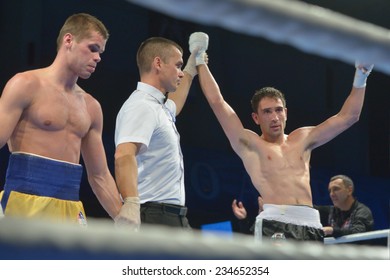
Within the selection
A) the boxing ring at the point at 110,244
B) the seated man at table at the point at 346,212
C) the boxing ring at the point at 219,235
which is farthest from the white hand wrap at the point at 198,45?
the boxing ring at the point at 110,244

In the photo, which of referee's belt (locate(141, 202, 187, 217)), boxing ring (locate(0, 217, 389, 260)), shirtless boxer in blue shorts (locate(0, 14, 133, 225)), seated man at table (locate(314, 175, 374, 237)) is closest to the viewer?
boxing ring (locate(0, 217, 389, 260))

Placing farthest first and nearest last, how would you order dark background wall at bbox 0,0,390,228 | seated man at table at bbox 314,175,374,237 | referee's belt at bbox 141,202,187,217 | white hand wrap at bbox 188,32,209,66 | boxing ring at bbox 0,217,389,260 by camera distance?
dark background wall at bbox 0,0,390,228 → seated man at table at bbox 314,175,374,237 → white hand wrap at bbox 188,32,209,66 → referee's belt at bbox 141,202,187,217 → boxing ring at bbox 0,217,389,260

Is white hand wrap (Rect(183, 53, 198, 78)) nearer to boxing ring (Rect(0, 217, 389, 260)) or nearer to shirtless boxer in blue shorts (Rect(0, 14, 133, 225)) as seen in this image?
shirtless boxer in blue shorts (Rect(0, 14, 133, 225))

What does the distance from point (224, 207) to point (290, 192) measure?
2742 mm

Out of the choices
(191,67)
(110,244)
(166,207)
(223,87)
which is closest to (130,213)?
(166,207)

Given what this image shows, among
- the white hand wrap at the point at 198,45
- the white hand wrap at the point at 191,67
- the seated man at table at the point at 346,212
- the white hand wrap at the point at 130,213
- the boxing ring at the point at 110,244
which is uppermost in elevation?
the white hand wrap at the point at 198,45

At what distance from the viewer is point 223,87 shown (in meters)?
5.48

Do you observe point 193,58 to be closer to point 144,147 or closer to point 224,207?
point 144,147

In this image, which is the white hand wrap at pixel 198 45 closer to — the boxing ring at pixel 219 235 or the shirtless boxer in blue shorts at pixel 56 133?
the shirtless boxer in blue shorts at pixel 56 133

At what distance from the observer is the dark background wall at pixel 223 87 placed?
433 centimetres

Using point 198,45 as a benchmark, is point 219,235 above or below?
below

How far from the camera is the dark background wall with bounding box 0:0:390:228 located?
433cm

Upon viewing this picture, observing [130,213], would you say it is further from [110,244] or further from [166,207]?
[110,244]

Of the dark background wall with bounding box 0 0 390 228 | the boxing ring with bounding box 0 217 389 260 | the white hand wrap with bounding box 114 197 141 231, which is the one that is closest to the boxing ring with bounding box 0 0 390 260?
the boxing ring with bounding box 0 217 389 260
